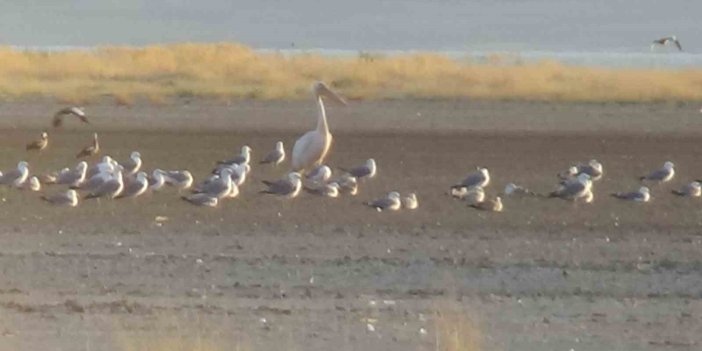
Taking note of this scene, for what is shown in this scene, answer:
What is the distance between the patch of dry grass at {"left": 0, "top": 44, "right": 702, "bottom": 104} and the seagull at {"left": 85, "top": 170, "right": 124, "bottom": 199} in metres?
15.7

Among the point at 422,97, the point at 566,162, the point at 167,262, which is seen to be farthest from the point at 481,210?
the point at 422,97

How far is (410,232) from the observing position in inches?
673

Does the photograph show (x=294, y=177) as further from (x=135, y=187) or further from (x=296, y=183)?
(x=135, y=187)

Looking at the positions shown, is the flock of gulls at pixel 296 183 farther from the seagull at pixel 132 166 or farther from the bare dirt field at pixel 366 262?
the bare dirt field at pixel 366 262

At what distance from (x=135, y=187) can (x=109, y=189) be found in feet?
0.81

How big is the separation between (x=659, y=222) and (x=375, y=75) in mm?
26689

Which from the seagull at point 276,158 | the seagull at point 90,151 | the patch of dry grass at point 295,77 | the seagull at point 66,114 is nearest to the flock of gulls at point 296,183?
the seagull at point 276,158

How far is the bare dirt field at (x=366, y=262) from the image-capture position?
37.7ft

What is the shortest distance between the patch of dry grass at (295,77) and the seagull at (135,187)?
1538cm

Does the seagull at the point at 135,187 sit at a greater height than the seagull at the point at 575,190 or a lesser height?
lesser

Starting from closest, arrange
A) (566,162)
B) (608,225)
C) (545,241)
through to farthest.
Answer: (545,241)
(608,225)
(566,162)

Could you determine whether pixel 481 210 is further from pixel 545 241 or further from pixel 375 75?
pixel 375 75

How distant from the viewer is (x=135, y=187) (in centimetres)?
1930

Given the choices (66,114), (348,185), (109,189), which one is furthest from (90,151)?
(109,189)
